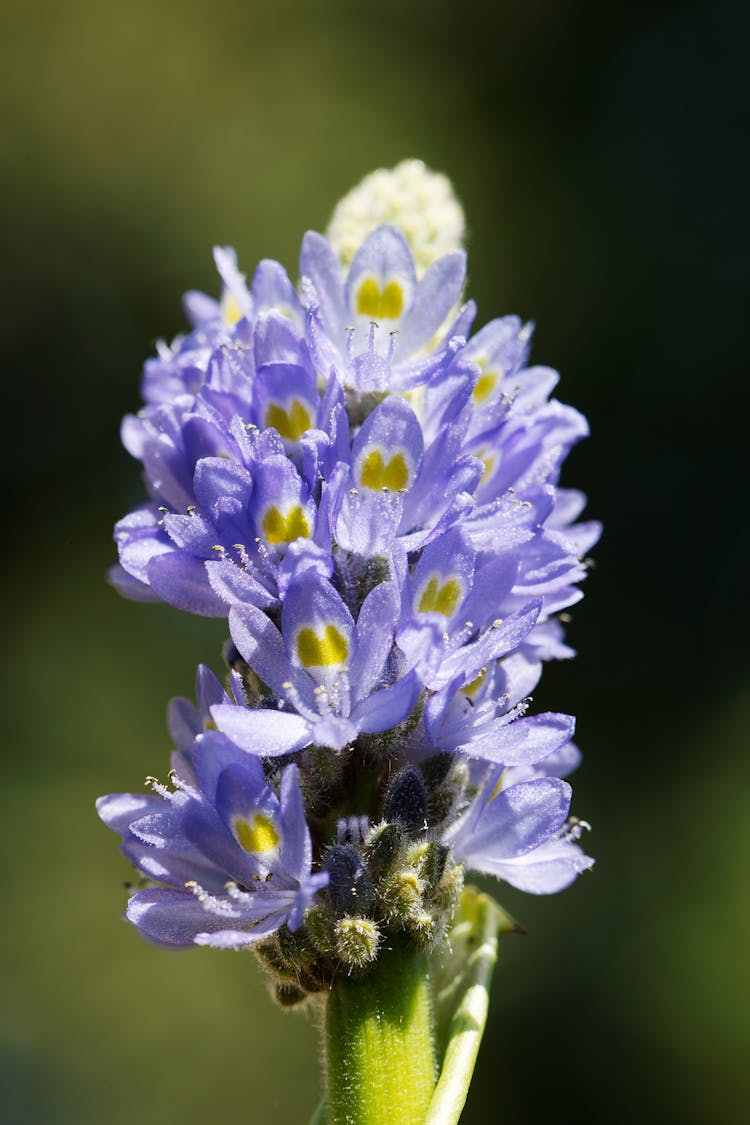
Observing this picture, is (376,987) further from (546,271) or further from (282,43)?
(282,43)

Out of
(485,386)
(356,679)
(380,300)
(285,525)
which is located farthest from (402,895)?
(380,300)

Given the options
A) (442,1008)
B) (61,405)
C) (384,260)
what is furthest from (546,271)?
(442,1008)

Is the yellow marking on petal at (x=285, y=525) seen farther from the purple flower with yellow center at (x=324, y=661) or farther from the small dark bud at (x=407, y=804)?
the small dark bud at (x=407, y=804)

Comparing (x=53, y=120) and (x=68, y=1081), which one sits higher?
(x=53, y=120)

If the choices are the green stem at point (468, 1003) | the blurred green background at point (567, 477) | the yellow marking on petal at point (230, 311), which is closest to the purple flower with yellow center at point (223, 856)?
the green stem at point (468, 1003)

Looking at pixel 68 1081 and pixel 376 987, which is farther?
pixel 68 1081

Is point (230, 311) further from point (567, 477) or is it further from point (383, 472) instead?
point (567, 477)
